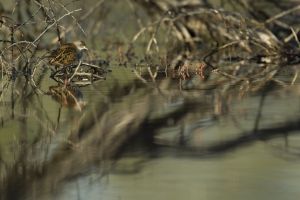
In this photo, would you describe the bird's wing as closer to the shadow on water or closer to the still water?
the shadow on water

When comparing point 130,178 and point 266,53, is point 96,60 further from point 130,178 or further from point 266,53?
point 130,178

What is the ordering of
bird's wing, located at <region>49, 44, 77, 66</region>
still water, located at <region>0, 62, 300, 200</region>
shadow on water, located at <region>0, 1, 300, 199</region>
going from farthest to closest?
bird's wing, located at <region>49, 44, 77, 66</region>, shadow on water, located at <region>0, 1, 300, 199</region>, still water, located at <region>0, 62, 300, 200</region>

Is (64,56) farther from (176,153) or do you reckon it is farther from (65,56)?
(176,153)

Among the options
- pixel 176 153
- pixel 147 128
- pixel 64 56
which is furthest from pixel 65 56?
pixel 176 153

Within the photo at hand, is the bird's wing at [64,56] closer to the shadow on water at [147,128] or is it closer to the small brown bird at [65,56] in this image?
the small brown bird at [65,56]

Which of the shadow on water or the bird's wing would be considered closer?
the shadow on water

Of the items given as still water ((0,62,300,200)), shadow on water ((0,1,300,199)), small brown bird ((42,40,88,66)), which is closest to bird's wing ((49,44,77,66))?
small brown bird ((42,40,88,66))

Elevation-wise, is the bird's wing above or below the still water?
above

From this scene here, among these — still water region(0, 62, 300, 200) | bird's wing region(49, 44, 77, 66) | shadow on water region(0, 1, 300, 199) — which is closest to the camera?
still water region(0, 62, 300, 200)

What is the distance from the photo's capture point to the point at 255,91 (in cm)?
1088

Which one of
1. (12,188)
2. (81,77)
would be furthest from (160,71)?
(12,188)

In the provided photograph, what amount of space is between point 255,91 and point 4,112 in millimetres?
3507

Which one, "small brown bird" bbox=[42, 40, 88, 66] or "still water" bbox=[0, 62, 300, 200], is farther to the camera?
"small brown bird" bbox=[42, 40, 88, 66]

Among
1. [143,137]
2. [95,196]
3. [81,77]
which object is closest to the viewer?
[95,196]
